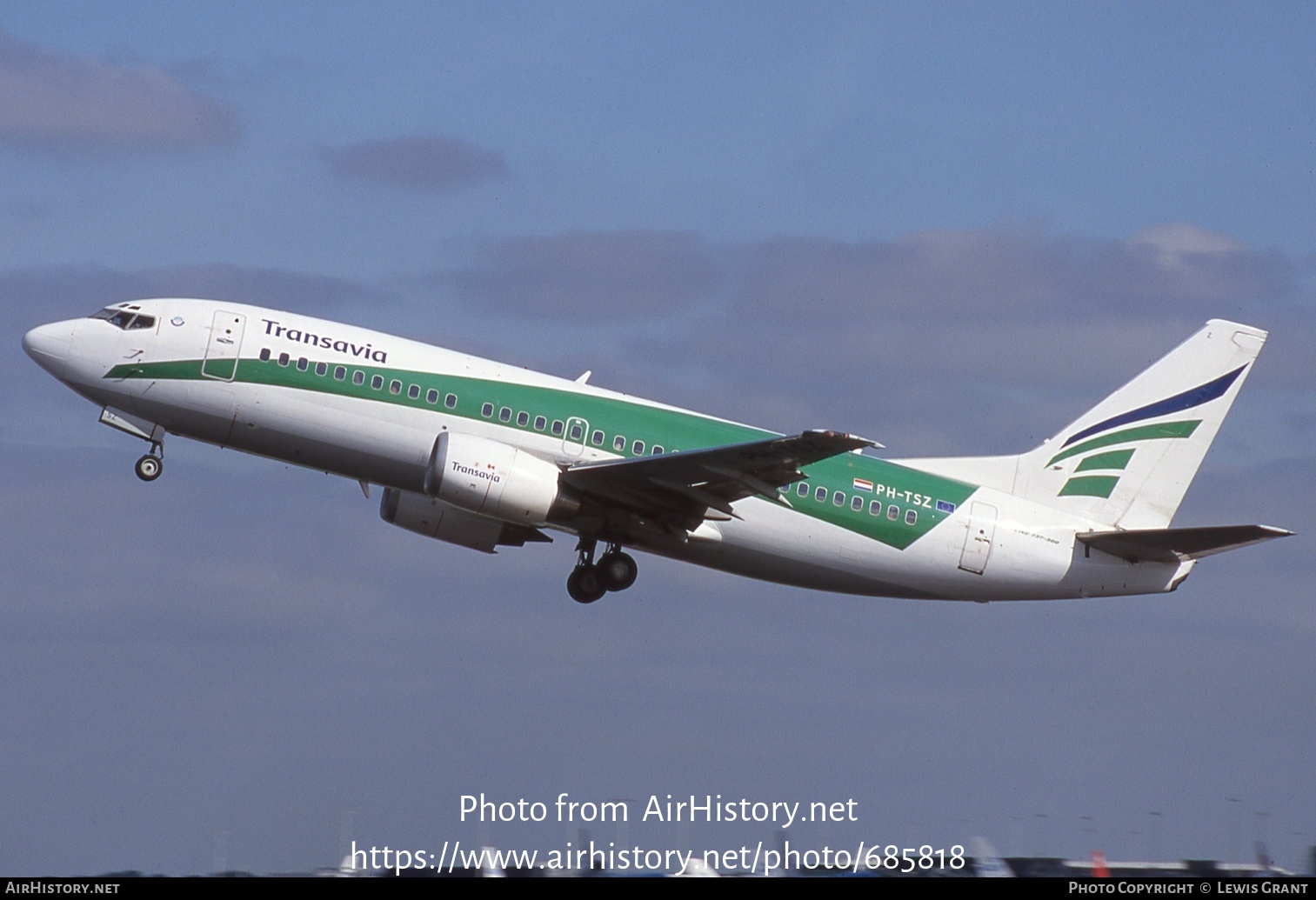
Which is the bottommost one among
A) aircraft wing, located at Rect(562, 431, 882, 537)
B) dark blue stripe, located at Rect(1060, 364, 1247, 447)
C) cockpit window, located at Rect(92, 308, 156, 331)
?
aircraft wing, located at Rect(562, 431, 882, 537)

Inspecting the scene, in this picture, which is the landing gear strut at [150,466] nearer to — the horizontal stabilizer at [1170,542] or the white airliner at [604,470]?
the white airliner at [604,470]

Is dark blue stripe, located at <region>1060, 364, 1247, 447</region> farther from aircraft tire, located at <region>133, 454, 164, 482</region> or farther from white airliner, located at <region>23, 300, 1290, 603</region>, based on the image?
aircraft tire, located at <region>133, 454, 164, 482</region>

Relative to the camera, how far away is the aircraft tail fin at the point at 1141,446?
1628 inches

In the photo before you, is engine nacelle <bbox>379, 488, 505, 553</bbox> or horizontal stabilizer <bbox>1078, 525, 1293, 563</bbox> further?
engine nacelle <bbox>379, 488, 505, 553</bbox>

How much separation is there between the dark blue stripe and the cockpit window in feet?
72.8

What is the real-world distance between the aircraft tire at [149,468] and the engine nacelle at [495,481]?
21.2 ft

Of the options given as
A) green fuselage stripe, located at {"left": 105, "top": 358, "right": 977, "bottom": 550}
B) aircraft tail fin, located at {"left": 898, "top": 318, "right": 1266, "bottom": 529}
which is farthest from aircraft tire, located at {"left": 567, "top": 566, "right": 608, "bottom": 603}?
aircraft tail fin, located at {"left": 898, "top": 318, "right": 1266, "bottom": 529}

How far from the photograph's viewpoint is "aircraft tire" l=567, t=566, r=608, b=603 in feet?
132

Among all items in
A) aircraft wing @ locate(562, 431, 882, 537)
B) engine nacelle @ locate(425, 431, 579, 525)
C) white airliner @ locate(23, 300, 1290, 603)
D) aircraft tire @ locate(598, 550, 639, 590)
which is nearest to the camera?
aircraft wing @ locate(562, 431, 882, 537)

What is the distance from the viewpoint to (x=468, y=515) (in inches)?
1602

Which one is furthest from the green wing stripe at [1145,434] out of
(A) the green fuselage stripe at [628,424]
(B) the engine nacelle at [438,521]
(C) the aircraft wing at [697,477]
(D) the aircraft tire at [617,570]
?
(B) the engine nacelle at [438,521]

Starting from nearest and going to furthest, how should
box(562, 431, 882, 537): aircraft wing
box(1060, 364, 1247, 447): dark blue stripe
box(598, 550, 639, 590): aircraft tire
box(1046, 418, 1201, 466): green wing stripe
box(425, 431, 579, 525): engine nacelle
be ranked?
box(562, 431, 882, 537): aircraft wing, box(425, 431, 579, 525): engine nacelle, box(598, 550, 639, 590): aircraft tire, box(1046, 418, 1201, 466): green wing stripe, box(1060, 364, 1247, 447): dark blue stripe

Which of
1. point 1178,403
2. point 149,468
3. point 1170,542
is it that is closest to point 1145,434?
point 1178,403
